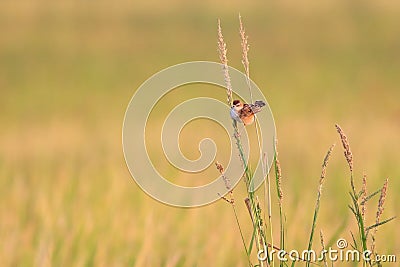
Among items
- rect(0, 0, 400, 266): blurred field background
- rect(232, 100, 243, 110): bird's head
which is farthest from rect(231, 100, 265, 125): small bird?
rect(0, 0, 400, 266): blurred field background

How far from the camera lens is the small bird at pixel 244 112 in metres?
1.61

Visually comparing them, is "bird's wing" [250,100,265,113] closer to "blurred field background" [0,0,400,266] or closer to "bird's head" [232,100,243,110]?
"bird's head" [232,100,243,110]

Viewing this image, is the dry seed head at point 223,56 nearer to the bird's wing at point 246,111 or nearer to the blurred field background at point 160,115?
the bird's wing at point 246,111

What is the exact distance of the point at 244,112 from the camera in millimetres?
1625

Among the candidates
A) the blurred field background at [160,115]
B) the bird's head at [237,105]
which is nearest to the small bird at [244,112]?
the bird's head at [237,105]

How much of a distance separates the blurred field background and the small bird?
2.75ft

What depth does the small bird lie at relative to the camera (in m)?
1.61

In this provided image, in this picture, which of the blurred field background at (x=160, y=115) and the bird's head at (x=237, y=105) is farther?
the blurred field background at (x=160, y=115)

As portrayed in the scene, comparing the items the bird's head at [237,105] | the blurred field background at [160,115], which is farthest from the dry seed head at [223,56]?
the blurred field background at [160,115]

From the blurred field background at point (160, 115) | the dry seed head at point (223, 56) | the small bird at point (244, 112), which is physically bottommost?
the small bird at point (244, 112)

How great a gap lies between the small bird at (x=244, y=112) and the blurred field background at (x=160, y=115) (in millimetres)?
837

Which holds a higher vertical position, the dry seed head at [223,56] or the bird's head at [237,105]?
the dry seed head at [223,56]

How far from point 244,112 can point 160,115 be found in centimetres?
787

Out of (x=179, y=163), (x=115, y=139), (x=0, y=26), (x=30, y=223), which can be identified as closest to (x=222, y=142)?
(x=115, y=139)
